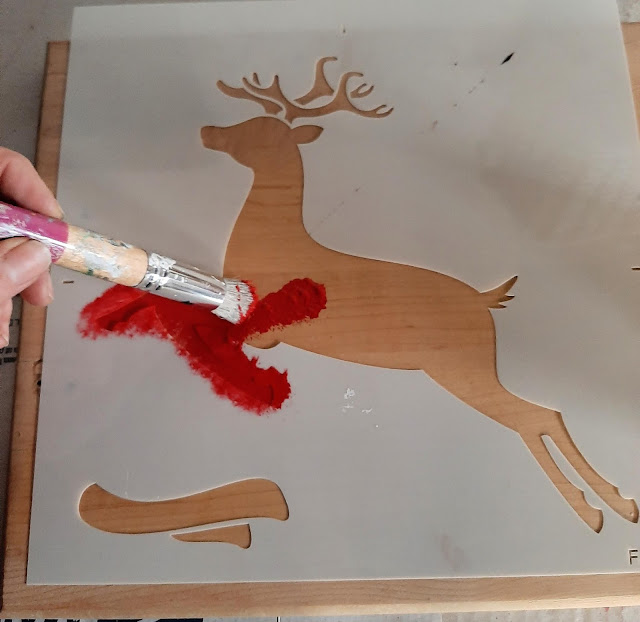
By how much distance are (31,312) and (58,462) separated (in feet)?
0.81

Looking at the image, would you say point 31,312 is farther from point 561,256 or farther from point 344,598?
point 561,256

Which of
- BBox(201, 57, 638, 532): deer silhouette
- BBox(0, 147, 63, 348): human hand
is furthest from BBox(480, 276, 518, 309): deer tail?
BBox(0, 147, 63, 348): human hand

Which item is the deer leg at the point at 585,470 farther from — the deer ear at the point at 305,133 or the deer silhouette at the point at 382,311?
the deer ear at the point at 305,133

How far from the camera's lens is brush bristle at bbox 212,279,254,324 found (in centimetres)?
90

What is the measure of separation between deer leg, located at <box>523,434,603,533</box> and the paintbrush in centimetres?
49

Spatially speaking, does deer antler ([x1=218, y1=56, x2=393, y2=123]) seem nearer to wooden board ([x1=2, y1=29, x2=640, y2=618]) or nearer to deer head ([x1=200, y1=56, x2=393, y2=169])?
A: deer head ([x1=200, y1=56, x2=393, y2=169])

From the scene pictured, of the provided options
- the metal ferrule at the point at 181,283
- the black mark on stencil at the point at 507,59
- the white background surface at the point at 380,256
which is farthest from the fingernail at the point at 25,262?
the black mark on stencil at the point at 507,59

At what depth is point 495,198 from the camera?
974 millimetres

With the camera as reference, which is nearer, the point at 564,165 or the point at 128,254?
the point at 128,254

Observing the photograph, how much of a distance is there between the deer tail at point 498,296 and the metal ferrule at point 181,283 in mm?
415

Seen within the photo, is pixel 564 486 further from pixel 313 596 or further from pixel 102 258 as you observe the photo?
pixel 102 258

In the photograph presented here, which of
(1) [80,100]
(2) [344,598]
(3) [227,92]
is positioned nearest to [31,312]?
(1) [80,100]

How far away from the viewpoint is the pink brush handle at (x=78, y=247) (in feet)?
2.22

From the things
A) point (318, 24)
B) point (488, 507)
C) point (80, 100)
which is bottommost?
point (488, 507)
